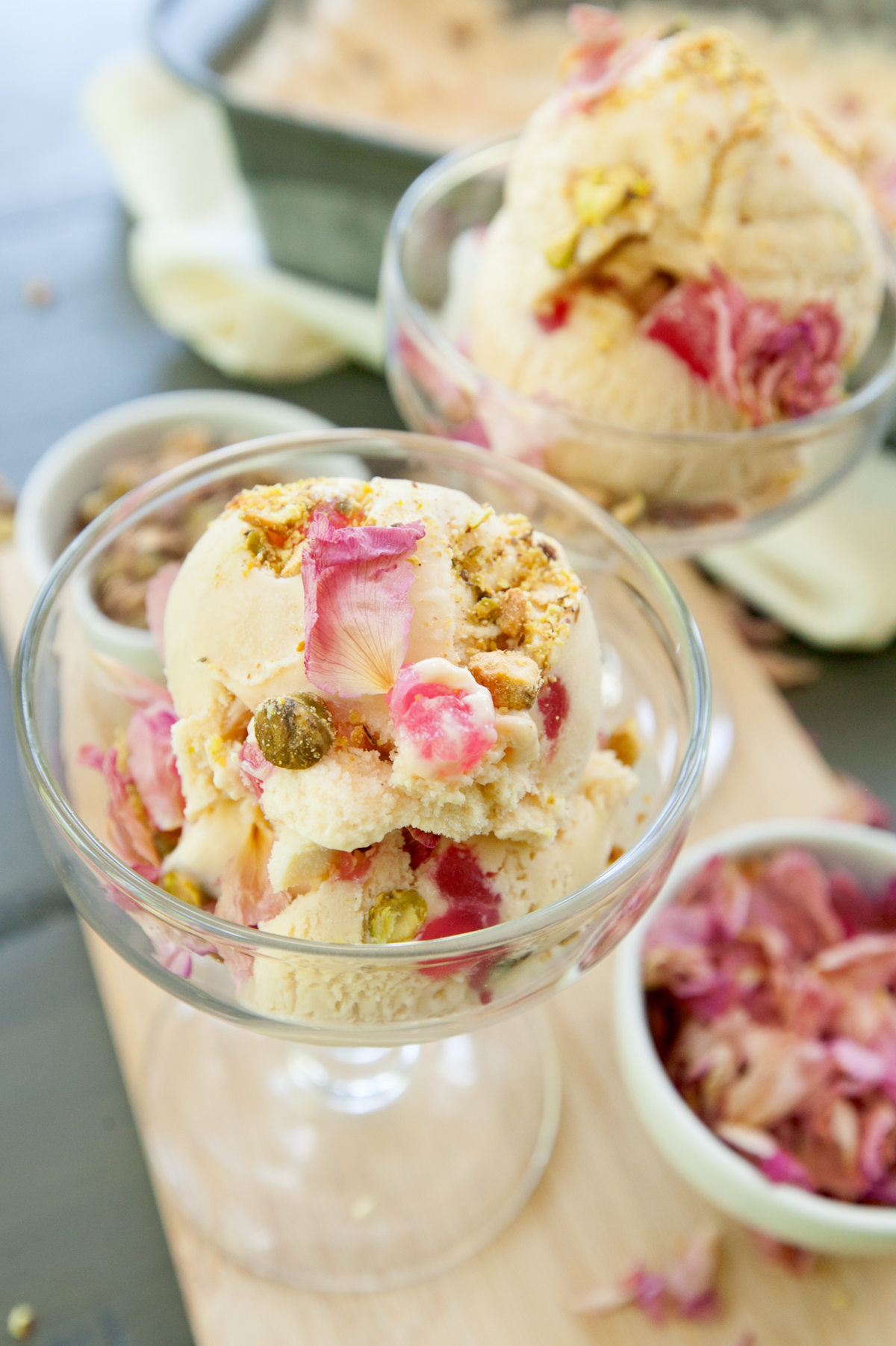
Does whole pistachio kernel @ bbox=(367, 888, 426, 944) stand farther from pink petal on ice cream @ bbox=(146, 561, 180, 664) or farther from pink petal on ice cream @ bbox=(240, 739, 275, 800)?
pink petal on ice cream @ bbox=(146, 561, 180, 664)

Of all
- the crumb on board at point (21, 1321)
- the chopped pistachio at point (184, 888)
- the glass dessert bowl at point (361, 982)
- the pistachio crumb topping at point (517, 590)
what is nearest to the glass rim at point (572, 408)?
the glass dessert bowl at point (361, 982)

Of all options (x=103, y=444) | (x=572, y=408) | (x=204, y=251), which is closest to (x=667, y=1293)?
(x=572, y=408)

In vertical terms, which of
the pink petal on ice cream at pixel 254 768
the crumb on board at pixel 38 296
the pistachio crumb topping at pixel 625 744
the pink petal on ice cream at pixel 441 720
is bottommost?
the pistachio crumb topping at pixel 625 744

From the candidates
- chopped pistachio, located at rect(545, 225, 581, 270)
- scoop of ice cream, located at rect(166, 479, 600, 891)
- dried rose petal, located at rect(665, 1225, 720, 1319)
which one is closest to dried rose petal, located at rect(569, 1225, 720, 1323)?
dried rose petal, located at rect(665, 1225, 720, 1319)

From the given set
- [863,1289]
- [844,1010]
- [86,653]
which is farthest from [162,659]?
[863,1289]

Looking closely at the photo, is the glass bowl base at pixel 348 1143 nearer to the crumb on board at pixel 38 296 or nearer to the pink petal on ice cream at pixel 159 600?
the pink petal on ice cream at pixel 159 600

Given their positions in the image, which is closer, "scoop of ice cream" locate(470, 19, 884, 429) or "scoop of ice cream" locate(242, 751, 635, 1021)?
"scoop of ice cream" locate(242, 751, 635, 1021)
